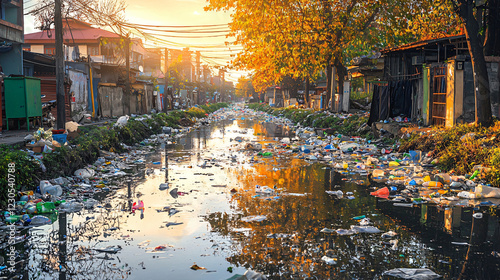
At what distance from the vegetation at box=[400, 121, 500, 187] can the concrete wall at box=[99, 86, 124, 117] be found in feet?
64.0

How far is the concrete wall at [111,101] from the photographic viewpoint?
26.1 m

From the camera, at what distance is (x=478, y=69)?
10625mm

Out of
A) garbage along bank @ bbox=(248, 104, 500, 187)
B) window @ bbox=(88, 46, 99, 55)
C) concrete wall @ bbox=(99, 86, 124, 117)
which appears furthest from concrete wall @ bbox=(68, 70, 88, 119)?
window @ bbox=(88, 46, 99, 55)

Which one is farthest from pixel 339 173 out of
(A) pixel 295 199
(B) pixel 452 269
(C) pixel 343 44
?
(C) pixel 343 44

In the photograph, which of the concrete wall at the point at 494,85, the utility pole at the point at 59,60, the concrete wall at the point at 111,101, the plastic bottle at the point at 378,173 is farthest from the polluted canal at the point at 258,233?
the concrete wall at the point at 111,101

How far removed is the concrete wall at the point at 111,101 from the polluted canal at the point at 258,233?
19.0 m

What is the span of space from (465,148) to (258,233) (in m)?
6.10

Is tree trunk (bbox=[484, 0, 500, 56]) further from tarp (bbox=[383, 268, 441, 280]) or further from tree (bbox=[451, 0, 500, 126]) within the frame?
tarp (bbox=[383, 268, 441, 280])

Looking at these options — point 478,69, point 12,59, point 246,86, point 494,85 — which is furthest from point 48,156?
point 246,86

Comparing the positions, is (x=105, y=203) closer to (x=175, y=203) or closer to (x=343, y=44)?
(x=175, y=203)

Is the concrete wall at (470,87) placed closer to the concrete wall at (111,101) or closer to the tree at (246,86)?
the concrete wall at (111,101)

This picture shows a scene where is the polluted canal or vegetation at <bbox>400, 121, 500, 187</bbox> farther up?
vegetation at <bbox>400, 121, 500, 187</bbox>

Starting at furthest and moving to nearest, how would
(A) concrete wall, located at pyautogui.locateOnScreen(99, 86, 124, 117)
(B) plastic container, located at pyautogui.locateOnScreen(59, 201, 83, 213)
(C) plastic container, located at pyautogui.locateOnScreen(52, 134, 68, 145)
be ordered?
(A) concrete wall, located at pyautogui.locateOnScreen(99, 86, 124, 117)
(C) plastic container, located at pyautogui.locateOnScreen(52, 134, 68, 145)
(B) plastic container, located at pyautogui.locateOnScreen(59, 201, 83, 213)

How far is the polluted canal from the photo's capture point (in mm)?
3891
